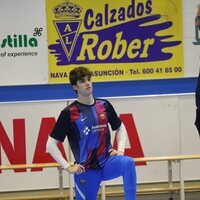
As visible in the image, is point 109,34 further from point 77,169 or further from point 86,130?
point 77,169

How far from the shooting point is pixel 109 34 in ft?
15.0

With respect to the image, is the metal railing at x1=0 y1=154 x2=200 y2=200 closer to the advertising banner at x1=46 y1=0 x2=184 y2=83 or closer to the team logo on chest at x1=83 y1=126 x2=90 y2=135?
the advertising banner at x1=46 y1=0 x2=184 y2=83

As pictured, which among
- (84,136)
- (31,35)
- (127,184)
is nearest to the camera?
(127,184)

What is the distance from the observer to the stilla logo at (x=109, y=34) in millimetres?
4508

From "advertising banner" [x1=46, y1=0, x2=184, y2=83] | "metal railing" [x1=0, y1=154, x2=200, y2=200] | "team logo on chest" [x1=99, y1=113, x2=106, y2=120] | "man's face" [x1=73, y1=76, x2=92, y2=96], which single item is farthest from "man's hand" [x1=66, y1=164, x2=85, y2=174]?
"advertising banner" [x1=46, y1=0, x2=184, y2=83]

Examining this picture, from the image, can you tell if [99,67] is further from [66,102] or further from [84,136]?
[84,136]

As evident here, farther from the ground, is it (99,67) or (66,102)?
(99,67)

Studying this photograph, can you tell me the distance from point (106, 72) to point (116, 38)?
384 mm

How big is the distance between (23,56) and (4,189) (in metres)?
1.43

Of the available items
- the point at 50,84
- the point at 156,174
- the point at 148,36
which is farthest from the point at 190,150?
the point at 50,84

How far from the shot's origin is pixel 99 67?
459 cm

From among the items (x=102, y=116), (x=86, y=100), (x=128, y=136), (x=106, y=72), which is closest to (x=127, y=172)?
(x=102, y=116)

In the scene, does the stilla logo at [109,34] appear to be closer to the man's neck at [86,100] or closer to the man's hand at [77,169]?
the man's neck at [86,100]

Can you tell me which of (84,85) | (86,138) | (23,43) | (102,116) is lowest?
(86,138)
